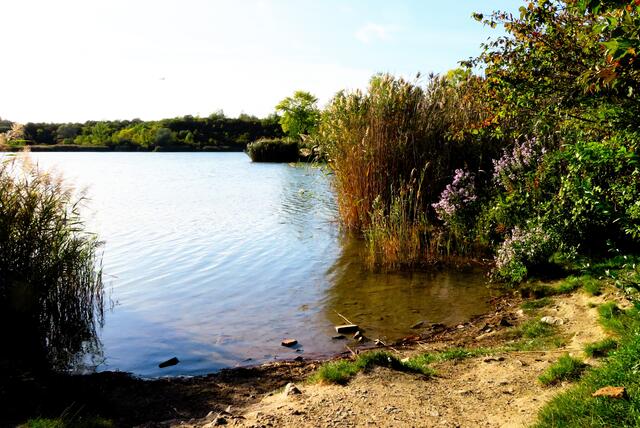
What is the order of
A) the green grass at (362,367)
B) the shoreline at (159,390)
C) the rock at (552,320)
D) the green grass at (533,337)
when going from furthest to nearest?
the rock at (552,320) < the green grass at (533,337) < the green grass at (362,367) < the shoreline at (159,390)

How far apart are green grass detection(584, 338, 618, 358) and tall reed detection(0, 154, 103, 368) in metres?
6.26

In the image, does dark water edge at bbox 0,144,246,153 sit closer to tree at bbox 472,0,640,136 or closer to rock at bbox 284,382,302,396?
tree at bbox 472,0,640,136

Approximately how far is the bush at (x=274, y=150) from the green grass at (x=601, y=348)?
170 ft

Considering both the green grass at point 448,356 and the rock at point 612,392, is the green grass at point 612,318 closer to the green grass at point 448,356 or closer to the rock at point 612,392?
the green grass at point 448,356

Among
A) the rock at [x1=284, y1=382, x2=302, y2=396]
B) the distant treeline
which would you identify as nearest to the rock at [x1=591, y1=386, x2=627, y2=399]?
the rock at [x1=284, y1=382, x2=302, y2=396]

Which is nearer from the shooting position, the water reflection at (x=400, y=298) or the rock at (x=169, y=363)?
the rock at (x=169, y=363)

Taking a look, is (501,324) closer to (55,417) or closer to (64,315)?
(55,417)

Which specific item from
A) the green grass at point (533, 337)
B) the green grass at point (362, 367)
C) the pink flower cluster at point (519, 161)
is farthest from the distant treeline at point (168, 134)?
the green grass at point (362, 367)

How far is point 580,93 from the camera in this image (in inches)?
224

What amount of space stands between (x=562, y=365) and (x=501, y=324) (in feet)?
9.20

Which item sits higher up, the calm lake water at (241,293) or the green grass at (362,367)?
the green grass at (362,367)

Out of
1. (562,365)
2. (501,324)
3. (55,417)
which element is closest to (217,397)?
(55,417)

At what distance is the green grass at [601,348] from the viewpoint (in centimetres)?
509

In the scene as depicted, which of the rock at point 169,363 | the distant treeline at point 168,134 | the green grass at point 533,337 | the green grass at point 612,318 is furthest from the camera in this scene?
the distant treeline at point 168,134
